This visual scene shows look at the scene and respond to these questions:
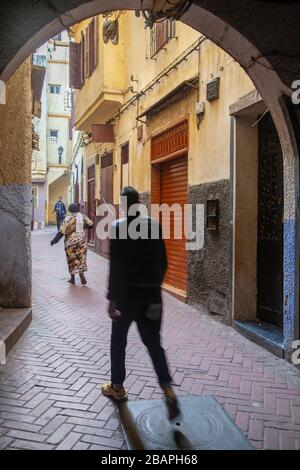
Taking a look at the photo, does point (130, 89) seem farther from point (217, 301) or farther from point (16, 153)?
point (217, 301)

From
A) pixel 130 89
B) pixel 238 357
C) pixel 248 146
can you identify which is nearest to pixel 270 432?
pixel 238 357

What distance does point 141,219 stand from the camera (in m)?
3.71

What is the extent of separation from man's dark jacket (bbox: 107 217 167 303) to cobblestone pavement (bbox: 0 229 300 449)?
1.01 meters

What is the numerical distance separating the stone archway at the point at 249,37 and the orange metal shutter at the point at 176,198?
381 cm

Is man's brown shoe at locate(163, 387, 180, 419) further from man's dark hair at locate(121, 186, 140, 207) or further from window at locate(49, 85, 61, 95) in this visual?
window at locate(49, 85, 61, 95)

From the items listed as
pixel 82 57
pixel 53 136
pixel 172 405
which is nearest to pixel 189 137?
pixel 172 405

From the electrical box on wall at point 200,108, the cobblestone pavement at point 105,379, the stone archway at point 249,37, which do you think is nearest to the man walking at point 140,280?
the cobblestone pavement at point 105,379

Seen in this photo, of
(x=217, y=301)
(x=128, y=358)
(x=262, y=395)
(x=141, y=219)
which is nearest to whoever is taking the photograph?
(x=141, y=219)

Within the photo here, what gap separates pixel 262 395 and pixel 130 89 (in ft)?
Answer: 30.4

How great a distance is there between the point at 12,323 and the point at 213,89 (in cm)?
451

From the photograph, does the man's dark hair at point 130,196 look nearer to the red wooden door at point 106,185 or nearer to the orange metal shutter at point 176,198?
the orange metal shutter at point 176,198

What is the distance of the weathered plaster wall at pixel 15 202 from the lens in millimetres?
6430

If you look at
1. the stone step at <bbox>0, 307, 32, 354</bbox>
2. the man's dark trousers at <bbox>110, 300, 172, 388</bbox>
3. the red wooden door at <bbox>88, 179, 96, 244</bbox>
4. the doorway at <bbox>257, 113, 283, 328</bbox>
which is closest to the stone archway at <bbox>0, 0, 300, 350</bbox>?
the doorway at <bbox>257, 113, 283, 328</bbox>

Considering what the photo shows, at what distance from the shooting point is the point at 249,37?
13.8 ft
